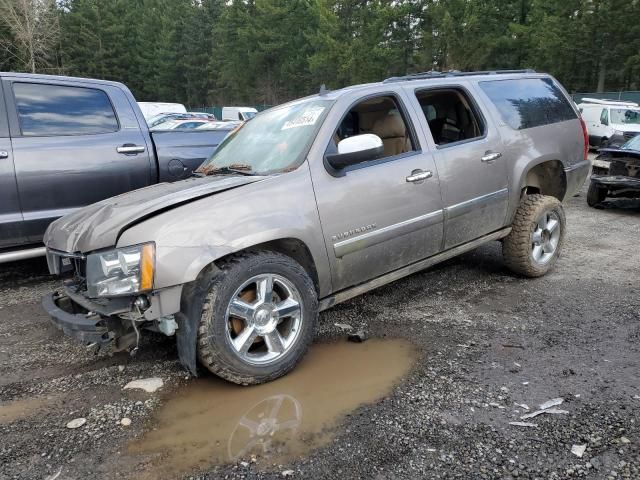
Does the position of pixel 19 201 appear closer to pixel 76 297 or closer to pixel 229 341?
pixel 76 297

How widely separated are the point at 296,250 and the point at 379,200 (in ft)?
2.38

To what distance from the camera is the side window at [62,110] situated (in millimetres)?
4793

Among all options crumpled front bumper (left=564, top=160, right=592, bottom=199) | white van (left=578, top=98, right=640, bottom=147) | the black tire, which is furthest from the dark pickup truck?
white van (left=578, top=98, right=640, bottom=147)

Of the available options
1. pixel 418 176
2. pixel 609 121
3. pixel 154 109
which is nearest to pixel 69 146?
pixel 418 176

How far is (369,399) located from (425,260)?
151 centimetres

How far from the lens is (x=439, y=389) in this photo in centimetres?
294

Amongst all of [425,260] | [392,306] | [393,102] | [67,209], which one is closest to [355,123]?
[393,102]

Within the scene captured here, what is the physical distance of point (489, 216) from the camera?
14.6 feet

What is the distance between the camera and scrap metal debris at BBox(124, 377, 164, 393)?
10.0 ft

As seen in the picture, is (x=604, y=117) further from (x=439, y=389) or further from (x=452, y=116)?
(x=439, y=389)

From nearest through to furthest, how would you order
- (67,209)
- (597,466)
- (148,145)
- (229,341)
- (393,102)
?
(597,466) < (229,341) < (393,102) < (67,209) < (148,145)

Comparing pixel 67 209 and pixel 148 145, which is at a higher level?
pixel 148 145

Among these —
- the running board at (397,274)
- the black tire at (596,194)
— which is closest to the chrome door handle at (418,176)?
the running board at (397,274)

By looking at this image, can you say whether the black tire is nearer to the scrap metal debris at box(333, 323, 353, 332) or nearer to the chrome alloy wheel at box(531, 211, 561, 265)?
the chrome alloy wheel at box(531, 211, 561, 265)
